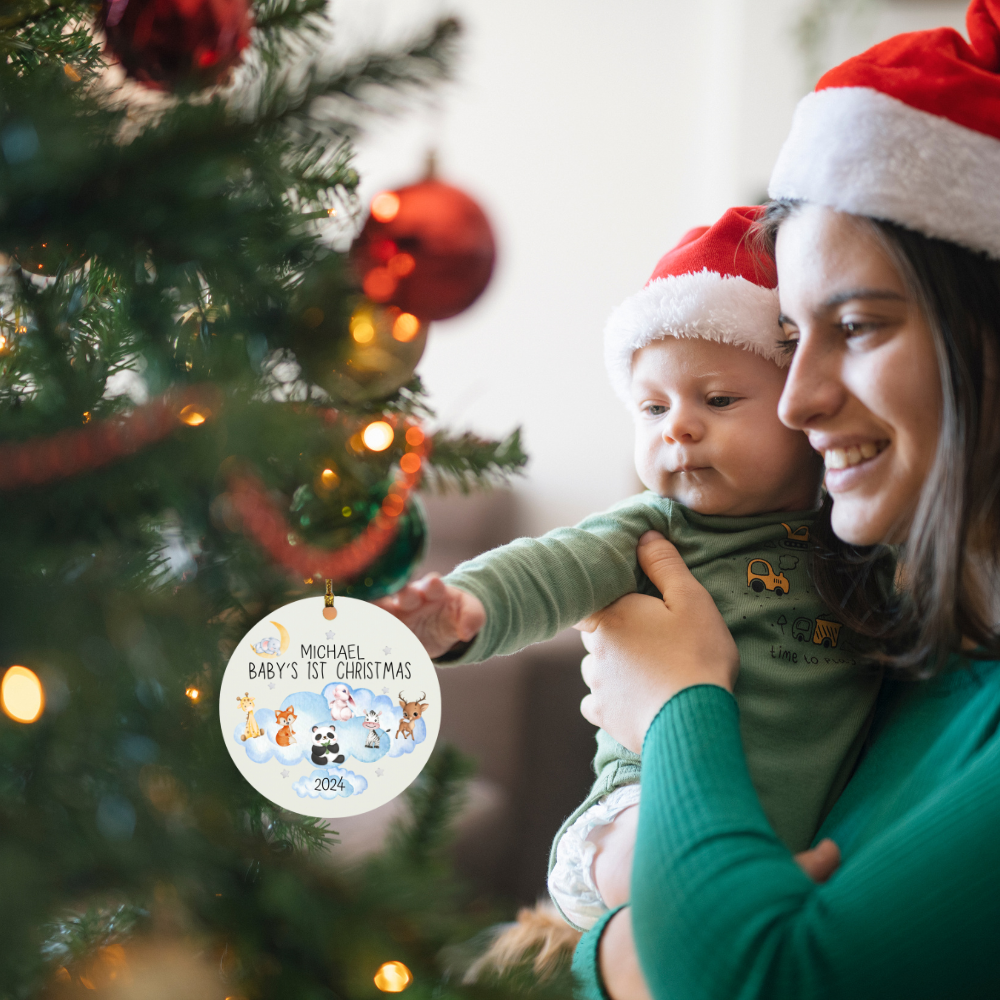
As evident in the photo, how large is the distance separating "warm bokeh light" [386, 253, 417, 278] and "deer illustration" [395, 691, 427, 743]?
0.83 feet

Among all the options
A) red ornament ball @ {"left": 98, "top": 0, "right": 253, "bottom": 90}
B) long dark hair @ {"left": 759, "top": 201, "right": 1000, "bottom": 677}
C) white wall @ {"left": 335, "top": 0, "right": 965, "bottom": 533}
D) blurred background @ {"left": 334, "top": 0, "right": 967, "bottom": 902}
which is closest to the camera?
red ornament ball @ {"left": 98, "top": 0, "right": 253, "bottom": 90}

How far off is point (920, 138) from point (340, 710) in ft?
1.99

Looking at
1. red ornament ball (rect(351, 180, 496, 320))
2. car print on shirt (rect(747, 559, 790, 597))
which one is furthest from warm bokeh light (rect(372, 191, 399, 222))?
car print on shirt (rect(747, 559, 790, 597))

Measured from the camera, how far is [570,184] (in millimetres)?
2887

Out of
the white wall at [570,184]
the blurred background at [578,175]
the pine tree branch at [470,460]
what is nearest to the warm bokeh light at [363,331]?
the pine tree branch at [470,460]

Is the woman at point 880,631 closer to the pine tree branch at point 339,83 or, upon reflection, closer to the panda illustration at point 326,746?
the panda illustration at point 326,746

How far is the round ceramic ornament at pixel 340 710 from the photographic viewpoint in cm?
47

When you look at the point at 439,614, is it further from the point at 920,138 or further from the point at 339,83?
the point at 920,138

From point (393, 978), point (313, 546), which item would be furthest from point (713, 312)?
point (393, 978)

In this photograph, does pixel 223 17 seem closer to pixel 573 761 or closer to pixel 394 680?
pixel 394 680

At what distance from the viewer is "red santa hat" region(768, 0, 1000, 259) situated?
626 millimetres

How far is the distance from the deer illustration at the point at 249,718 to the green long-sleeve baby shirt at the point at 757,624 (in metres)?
0.26

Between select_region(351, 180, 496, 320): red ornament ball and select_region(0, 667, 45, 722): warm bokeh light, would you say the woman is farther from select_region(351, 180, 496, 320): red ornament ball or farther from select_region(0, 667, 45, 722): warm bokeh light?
select_region(0, 667, 45, 722): warm bokeh light

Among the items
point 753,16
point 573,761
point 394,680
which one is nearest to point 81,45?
point 394,680
